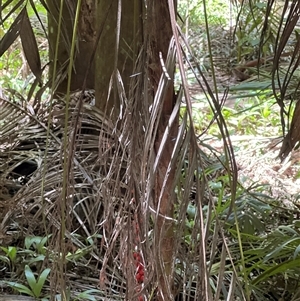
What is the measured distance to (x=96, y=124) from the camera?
116 centimetres

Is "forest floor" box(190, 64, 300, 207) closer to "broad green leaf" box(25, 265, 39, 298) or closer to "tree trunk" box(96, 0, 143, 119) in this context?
"tree trunk" box(96, 0, 143, 119)

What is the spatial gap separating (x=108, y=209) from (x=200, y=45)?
2.42m

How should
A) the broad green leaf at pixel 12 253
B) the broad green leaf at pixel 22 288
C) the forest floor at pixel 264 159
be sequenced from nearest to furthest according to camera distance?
the broad green leaf at pixel 22 288, the broad green leaf at pixel 12 253, the forest floor at pixel 264 159

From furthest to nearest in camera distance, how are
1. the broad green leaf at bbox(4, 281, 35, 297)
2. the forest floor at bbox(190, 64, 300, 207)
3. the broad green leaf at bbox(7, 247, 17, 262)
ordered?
the forest floor at bbox(190, 64, 300, 207)
the broad green leaf at bbox(7, 247, 17, 262)
the broad green leaf at bbox(4, 281, 35, 297)

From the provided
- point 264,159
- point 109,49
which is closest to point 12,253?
point 109,49

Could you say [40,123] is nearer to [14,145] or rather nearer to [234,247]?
[14,145]

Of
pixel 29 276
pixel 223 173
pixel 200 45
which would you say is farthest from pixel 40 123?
pixel 200 45

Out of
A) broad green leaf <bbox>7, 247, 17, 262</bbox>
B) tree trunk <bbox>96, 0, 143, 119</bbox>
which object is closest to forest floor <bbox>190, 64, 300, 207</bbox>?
tree trunk <bbox>96, 0, 143, 119</bbox>

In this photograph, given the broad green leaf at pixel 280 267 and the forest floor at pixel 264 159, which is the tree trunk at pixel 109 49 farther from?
the broad green leaf at pixel 280 267

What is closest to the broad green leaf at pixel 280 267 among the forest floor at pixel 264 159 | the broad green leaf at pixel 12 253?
→ the forest floor at pixel 264 159

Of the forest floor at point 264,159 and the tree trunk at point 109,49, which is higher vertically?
the tree trunk at point 109,49

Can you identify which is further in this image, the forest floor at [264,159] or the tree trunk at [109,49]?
the forest floor at [264,159]

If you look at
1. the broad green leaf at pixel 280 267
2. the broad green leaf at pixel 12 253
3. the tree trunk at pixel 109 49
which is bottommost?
the broad green leaf at pixel 280 267

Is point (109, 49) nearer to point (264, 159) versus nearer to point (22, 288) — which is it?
point (22, 288)
